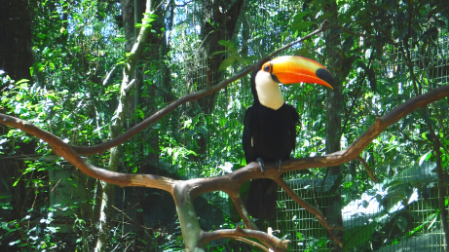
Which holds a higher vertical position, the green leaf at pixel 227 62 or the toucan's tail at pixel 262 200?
the green leaf at pixel 227 62

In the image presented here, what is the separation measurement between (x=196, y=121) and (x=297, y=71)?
51.5 inches

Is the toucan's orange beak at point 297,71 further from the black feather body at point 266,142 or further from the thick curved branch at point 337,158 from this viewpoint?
the thick curved branch at point 337,158

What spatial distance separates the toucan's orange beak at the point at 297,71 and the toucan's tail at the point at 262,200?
2.31 feet

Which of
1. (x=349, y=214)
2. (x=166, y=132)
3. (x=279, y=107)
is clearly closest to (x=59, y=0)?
(x=166, y=132)

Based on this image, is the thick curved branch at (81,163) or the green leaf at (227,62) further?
the green leaf at (227,62)

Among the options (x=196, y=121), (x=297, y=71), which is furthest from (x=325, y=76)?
(x=196, y=121)

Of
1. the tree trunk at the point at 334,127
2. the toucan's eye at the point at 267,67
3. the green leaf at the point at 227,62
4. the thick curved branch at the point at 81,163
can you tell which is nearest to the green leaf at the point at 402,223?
the tree trunk at the point at 334,127

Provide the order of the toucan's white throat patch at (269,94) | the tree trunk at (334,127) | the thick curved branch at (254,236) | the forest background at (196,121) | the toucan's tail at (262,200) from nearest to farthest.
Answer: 1. the thick curved branch at (254,236)
2. the toucan's tail at (262,200)
3. the toucan's white throat patch at (269,94)
4. the forest background at (196,121)
5. the tree trunk at (334,127)

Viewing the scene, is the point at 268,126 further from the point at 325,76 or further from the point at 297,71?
the point at 325,76

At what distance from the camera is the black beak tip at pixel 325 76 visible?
8.01 feet

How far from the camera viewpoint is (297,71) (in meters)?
2.72

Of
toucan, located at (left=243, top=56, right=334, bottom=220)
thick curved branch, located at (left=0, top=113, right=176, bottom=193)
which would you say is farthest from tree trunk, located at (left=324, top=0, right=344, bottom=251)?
thick curved branch, located at (left=0, top=113, right=176, bottom=193)

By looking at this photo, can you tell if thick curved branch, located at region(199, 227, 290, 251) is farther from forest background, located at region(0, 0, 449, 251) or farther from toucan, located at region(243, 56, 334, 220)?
forest background, located at region(0, 0, 449, 251)

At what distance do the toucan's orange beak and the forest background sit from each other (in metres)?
0.18
